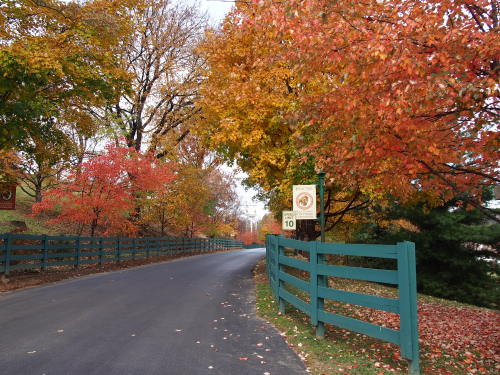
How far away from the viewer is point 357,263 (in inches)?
758

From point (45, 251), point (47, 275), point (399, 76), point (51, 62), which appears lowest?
point (47, 275)

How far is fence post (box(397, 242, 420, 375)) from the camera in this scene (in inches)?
151

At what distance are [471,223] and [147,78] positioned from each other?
59.8ft

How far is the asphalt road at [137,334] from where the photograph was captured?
4.17 m

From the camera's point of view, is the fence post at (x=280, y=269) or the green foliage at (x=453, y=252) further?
the green foliage at (x=453, y=252)

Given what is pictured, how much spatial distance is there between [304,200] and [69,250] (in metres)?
10.2

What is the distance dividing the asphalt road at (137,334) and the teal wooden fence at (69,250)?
2.01 m

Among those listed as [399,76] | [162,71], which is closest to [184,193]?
[162,71]

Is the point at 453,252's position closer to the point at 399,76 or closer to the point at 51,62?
the point at 399,76

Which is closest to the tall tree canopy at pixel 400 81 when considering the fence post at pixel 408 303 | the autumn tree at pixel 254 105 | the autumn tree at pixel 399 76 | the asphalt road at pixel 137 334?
the autumn tree at pixel 399 76

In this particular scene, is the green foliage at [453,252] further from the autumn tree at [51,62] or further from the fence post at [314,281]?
the autumn tree at [51,62]

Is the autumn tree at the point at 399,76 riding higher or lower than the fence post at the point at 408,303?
higher

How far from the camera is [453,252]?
15.4 metres

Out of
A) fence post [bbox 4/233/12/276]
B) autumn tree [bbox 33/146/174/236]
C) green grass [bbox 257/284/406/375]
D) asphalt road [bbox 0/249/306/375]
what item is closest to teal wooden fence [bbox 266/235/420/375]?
green grass [bbox 257/284/406/375]
